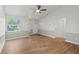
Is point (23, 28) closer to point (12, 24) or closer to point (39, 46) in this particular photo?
point (12, 24)

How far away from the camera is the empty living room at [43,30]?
1.84 metres

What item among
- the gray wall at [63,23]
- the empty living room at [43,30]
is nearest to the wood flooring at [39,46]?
the empty living room at [43,30]

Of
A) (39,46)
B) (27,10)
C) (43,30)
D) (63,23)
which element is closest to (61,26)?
(63,23)

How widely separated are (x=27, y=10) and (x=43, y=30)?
1.54 ft

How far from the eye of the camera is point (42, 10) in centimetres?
187

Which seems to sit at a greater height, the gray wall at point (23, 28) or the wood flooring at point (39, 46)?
the gray wall at point (23, 28)

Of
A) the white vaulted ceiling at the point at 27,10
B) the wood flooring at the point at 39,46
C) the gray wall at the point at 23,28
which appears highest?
the white vaulted ceiling at the point at 27,10

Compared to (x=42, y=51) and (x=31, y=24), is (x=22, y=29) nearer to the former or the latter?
(x=31, y=24)

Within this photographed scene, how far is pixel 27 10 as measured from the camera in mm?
1864

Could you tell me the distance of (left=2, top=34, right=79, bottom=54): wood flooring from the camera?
1.84 meters

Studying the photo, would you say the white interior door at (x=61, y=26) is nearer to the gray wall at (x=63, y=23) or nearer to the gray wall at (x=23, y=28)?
the gray wall at (x=63, y=23)

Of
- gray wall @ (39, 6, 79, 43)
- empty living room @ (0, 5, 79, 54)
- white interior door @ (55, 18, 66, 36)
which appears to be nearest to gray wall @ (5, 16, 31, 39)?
empty living room @ (0, 5, 79, 54)
